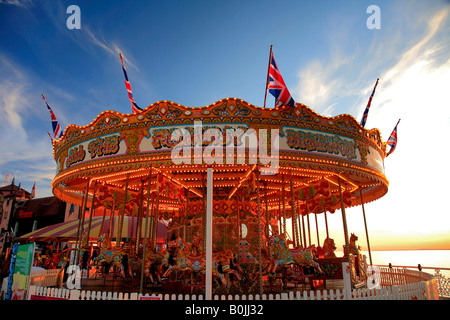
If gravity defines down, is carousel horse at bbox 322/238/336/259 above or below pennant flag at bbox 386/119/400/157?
below

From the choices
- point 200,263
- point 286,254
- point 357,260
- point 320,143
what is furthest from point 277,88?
point 357,260

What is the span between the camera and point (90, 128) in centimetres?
838

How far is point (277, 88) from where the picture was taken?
8133 millimetres

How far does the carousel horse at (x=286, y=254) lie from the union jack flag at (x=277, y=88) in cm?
386

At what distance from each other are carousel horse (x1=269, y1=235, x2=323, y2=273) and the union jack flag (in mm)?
3861

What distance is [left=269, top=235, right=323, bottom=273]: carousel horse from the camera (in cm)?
820

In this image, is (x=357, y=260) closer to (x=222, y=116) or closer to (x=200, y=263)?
(x=200, y=263)

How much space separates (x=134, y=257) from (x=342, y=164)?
23.8 feet

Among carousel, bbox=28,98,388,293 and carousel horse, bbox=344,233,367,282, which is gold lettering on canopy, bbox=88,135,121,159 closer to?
carousel, bbox=28,98,388,293

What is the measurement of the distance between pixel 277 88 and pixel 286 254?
15.4ft

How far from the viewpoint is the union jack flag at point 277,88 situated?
7.70m

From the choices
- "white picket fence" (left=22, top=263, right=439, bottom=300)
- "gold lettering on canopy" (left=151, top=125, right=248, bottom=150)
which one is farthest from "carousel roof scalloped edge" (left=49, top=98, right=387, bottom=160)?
"white picket fence" (left=22, top=263, right=439, bottom=300)
